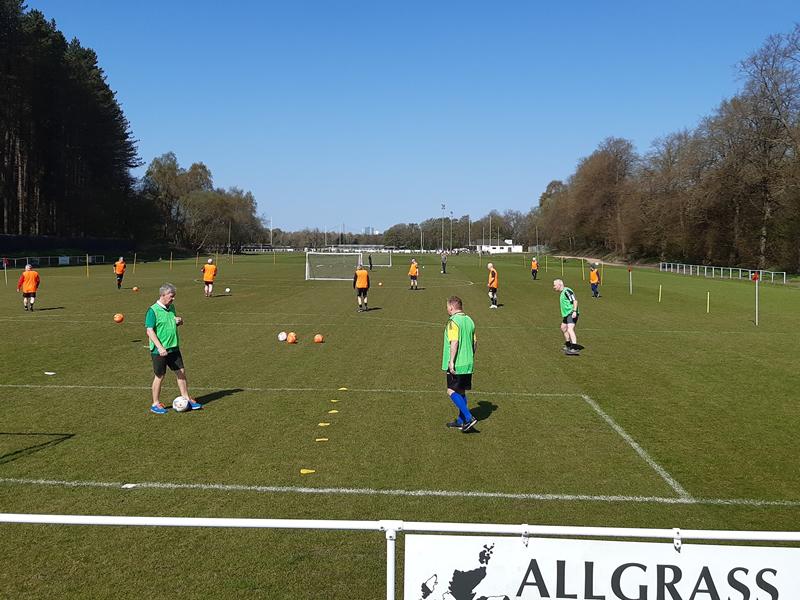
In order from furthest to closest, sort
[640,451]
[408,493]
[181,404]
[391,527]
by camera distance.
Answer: [181,404] < [640,451] < [408,493] < [391,527]

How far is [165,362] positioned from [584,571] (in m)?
8.35

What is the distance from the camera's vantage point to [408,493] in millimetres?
7273

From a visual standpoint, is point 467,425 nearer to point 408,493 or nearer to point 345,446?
point 345,446

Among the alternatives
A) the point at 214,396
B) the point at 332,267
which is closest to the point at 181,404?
the point at 214,396

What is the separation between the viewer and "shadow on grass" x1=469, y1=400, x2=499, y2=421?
10.8 metres

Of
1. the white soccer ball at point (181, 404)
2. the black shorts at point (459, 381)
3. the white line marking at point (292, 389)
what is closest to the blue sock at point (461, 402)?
the black shorts at point (459, 381)

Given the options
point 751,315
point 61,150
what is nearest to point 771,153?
point 751,315

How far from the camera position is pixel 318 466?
26.8 feet

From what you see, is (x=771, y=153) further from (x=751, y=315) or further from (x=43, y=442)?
(x=43, y=442)

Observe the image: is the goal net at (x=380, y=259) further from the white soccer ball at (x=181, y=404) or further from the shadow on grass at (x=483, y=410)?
the white soccer ball at (x=181, y=404)

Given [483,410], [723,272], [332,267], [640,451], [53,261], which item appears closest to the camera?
[640,451]

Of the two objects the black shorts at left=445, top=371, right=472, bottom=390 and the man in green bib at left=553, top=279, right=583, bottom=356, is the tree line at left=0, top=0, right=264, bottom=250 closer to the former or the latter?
the man in green bib at left=553, top=279, right=583, bottom=356

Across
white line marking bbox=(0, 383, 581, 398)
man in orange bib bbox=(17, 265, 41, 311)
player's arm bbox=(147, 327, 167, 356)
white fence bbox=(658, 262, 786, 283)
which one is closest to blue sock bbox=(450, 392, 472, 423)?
white line marking bbox=(0, 383, 581, 398)

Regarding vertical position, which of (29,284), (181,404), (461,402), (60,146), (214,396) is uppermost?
(60,146)
